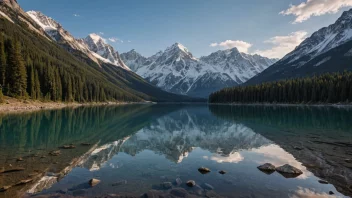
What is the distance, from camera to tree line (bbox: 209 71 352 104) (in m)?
133

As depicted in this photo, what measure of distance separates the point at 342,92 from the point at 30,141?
495 feet

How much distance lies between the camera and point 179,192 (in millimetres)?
16953

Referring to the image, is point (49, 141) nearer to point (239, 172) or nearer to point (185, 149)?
point (185, 149)

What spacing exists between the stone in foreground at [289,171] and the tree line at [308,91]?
442ft

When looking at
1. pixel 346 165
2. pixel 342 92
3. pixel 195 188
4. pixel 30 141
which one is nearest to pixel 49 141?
pixel 30 141

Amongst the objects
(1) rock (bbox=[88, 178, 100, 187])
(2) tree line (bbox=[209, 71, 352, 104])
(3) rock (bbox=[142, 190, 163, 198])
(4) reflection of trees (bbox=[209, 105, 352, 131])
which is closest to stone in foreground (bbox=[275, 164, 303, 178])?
(3) rock (bbox=[142, 190, 163, 198])

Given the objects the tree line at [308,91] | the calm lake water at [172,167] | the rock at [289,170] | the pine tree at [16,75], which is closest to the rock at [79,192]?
the calm lake water at [172,167]

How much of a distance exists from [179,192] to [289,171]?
11569 mm

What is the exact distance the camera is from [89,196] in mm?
16203

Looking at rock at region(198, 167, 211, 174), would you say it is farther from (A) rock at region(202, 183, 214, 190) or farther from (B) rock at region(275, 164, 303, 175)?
(B) rock at region(275, 164, 303, 175)

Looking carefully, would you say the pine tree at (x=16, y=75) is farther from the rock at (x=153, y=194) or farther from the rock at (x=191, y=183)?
the rock at (x=191, y=183)

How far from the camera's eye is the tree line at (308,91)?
132750 millimetres

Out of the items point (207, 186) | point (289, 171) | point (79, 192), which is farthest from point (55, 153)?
point (289, 171)

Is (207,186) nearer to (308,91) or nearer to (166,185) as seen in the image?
(166,185)
